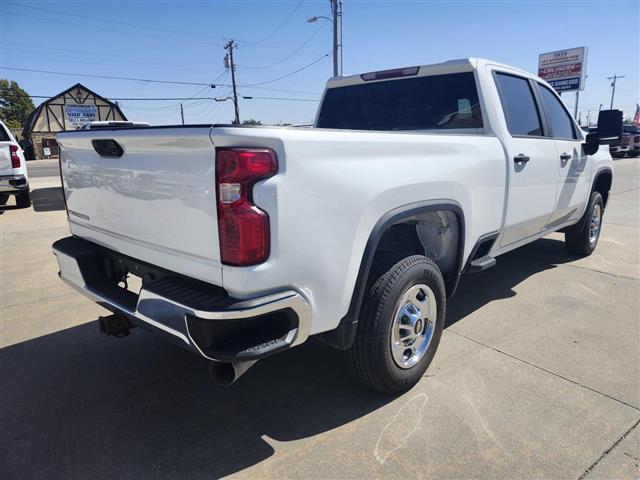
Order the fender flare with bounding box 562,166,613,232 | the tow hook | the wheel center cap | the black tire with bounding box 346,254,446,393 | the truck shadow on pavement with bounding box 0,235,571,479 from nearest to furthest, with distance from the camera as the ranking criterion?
the truck shadow on pavement with bounding box 0,235,571,479, the black tire with bounding box 346,254,446,393, the tow hook, the wheel center cap, the fender flare with bounding box 562,166,613,232

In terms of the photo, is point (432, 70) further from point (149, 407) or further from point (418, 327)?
point (149, 407)

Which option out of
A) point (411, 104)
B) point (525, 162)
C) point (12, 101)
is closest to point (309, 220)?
point (411, 104)

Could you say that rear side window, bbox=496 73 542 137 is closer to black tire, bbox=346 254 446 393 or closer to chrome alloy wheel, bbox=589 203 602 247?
black tire, bbox=346 254 446 393

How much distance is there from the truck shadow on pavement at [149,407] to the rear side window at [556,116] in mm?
3098

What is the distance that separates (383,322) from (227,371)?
0.88 meters

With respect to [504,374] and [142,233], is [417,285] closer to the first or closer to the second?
[504,374]

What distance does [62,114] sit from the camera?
55.0m

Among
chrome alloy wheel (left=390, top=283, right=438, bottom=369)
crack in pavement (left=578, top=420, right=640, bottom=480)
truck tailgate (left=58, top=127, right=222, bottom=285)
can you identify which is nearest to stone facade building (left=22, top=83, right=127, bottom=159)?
truck tailgate (left=58, top=127, right=222, bottom=285)

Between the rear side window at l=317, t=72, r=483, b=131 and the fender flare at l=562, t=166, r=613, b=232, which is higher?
the rear side window at l=317, t=72, r=483, b=131

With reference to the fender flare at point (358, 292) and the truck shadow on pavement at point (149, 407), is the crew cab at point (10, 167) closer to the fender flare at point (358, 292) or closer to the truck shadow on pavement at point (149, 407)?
the truck shadow on pavement at point (149, 407)

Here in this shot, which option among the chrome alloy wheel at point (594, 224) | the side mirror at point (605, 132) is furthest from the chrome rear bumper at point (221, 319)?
the chrome alloy wheel at point (594, 224)

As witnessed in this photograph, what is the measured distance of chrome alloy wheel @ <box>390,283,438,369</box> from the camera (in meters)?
2.66

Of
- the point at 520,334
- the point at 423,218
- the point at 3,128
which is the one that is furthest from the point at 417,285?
the point at 3,128

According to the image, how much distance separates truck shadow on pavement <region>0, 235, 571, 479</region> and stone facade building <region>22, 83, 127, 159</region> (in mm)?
56578
